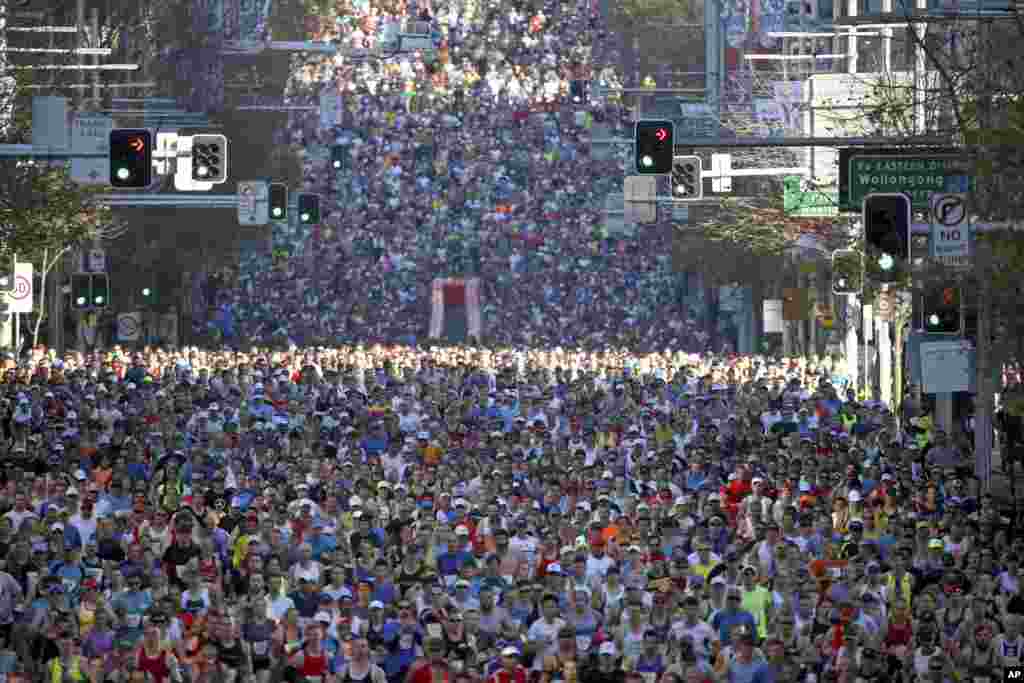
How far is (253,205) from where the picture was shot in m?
47.8

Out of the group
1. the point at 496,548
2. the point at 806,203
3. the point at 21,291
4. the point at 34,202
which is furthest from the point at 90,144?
the point at 21,291

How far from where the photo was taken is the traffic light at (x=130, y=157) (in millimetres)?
29734

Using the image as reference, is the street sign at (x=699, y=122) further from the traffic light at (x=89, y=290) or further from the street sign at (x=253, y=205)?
the traffic light at (x=89, y=290)

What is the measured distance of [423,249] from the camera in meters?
74.5

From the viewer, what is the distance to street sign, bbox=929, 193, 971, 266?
27203 millimetres

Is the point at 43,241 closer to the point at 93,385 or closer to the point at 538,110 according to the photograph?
the point at 93,385

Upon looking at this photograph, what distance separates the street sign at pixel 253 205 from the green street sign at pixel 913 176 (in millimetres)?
18548

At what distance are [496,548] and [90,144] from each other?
11559mm

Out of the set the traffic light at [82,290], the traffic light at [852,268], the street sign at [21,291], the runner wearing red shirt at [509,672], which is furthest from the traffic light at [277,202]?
the runner wearing red shirt at [509,672]

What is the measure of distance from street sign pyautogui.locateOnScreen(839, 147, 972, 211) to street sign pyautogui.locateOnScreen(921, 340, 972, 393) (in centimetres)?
153

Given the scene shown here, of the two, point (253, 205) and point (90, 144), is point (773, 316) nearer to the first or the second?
point (253, 205)

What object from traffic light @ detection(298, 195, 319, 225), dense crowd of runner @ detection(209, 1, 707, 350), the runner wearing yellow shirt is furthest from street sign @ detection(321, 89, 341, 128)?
the runner wearing yellow shirt

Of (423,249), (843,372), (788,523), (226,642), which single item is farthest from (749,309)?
(226,642)

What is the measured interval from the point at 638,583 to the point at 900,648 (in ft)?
8.26
